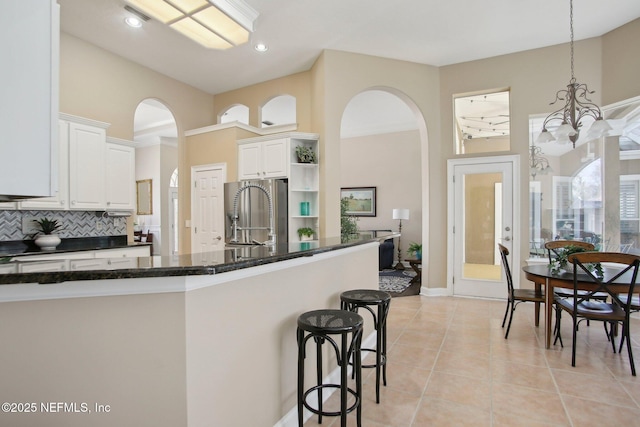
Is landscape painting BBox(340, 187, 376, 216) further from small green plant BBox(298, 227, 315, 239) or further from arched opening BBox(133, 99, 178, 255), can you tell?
arched opening BBox(133, 99, 178, 255)

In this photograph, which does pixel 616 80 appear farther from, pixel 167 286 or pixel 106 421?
pixel 106 421

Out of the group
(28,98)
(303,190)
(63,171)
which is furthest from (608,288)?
(63,171)

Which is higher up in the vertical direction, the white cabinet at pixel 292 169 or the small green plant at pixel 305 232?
the white cabinet at pixel 292 169

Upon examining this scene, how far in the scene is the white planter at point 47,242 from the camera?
11.7 ft

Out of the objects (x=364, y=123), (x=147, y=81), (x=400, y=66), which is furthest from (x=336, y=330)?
(x=364, y=123)

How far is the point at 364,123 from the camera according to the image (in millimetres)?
8078

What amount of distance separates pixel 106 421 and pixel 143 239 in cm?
844

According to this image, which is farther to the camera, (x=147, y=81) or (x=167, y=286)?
(x=147, y=81)

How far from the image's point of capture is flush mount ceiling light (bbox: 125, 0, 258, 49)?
3139mm

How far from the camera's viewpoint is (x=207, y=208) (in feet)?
17.3

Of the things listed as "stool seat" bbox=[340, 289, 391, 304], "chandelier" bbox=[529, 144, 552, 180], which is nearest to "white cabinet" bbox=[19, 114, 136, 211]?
"stool seat" bbox=[340, 289, 391, 304]

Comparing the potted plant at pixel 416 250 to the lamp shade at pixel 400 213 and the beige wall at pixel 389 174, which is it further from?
the lamp shade at pixel 400 213

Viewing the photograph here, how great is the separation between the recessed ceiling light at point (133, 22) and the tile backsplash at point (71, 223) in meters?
2.33

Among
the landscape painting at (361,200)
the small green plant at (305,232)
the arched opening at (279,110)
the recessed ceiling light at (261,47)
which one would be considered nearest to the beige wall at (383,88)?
the small green plant at (305,232)
